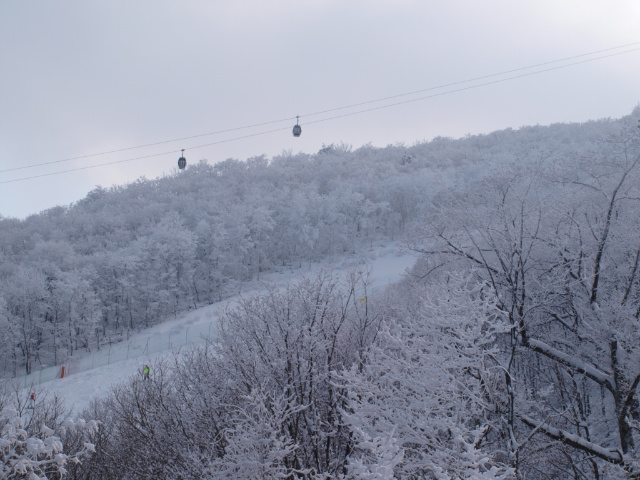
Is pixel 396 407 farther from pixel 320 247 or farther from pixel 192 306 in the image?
pixel 320 247

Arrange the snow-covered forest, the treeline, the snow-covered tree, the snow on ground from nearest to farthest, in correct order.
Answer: the snow-covered tree, the snow-covered forest, the snow on ground, the treeline

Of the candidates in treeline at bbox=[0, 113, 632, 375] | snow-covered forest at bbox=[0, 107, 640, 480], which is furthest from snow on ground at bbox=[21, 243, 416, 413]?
treeline at bbox=[0, 113, 632, 375]

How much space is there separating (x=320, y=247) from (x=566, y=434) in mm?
53006

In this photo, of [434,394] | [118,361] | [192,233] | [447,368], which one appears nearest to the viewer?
[434,394]

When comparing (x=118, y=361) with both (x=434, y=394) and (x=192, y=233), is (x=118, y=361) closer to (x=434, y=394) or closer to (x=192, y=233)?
(x=192, y=233)

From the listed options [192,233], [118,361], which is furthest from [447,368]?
[192,233]

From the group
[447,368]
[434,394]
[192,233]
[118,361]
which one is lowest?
[118,361]

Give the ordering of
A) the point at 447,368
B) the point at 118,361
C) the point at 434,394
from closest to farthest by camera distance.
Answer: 1. the point at 434,394
2. the point at 447,368
3. the point at 118,361

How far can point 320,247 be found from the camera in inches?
2474

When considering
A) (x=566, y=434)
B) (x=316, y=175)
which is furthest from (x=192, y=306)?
(x=566, y=434)

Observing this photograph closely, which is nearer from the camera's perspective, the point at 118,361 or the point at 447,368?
the point at 447,368

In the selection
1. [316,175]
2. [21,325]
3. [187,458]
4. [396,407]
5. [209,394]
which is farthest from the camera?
[316,175]

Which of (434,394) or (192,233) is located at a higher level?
(192,233)

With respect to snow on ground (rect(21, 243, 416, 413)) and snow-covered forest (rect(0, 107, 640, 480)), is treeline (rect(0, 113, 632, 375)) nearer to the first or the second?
snow-covered forest (rect(0, 107, 640, 480))
